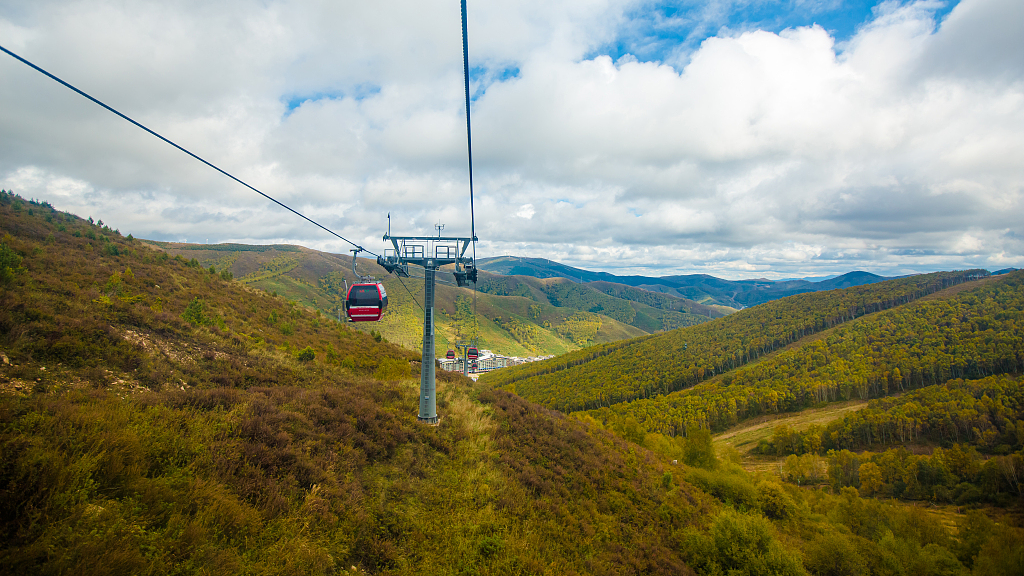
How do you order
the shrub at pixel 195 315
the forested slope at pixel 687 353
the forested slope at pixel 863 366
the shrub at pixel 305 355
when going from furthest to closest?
the forested slope at pixel 687 353 → the forested slope at pixel 863 366 → the shrub at pixel 305 355 → the shrub at pixel 195 315

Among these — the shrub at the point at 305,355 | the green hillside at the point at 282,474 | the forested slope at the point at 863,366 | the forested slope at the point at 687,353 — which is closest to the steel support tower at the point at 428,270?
the green hillside at the point at 282,474

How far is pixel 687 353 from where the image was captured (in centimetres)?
14962

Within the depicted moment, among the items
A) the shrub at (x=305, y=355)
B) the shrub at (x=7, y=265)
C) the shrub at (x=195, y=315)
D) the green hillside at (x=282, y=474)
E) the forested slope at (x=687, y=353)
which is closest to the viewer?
the green hillside at (x=282, y=474)

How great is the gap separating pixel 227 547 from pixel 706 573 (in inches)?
801

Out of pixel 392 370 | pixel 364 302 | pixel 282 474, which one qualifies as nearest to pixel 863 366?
pixel 392 370

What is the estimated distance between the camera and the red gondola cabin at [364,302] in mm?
18219

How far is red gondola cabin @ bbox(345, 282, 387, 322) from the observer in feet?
59.8

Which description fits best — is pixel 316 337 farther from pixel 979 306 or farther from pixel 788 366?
pixel 979 306

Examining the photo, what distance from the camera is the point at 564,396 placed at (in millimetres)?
116375

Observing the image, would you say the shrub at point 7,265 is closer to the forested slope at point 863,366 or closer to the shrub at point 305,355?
the shrub at point 305,355

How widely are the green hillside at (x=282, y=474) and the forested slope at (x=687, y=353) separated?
93209mm

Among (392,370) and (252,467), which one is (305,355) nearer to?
(392,370)

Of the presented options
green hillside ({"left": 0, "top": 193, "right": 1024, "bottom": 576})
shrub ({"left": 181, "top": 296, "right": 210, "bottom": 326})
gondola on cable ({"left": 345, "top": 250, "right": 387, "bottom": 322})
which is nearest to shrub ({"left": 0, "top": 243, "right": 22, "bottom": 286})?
green hillside ({"left": 0, "top": 193, "right": 1024, "bottom": 576})

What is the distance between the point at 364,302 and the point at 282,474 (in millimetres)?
10040
